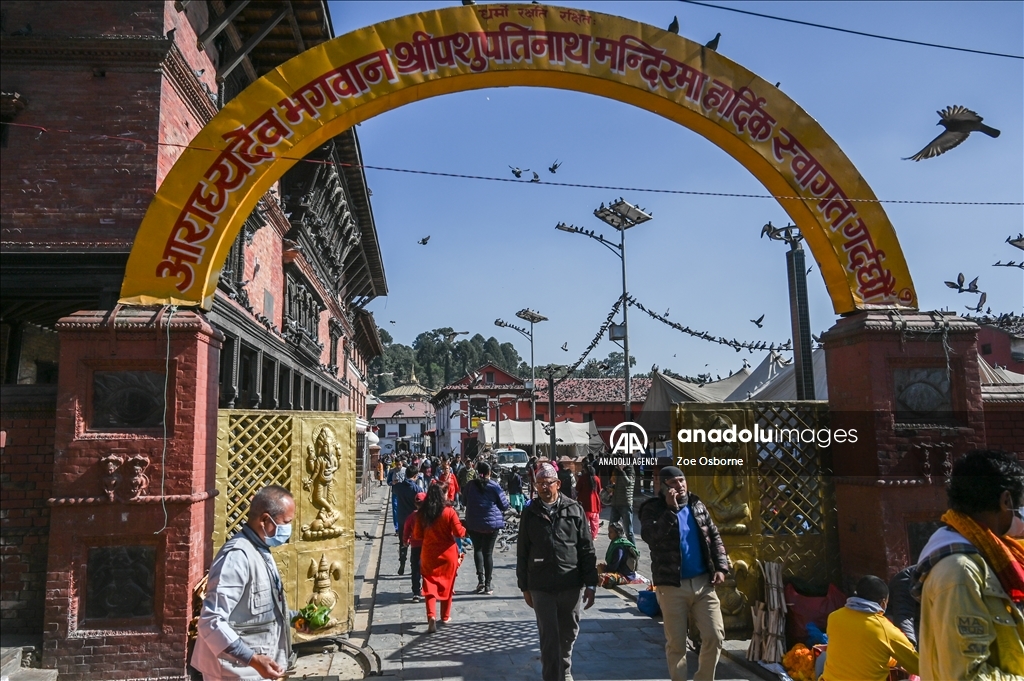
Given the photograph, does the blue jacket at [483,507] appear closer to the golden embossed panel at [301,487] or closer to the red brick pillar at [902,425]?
the golden embossed panel at [301,487]

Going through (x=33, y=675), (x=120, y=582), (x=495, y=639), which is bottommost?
(x=495, y=639)

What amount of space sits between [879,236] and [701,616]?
4504 mm

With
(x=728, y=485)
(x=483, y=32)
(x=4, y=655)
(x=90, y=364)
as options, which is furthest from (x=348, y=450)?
(x=483, y=32)

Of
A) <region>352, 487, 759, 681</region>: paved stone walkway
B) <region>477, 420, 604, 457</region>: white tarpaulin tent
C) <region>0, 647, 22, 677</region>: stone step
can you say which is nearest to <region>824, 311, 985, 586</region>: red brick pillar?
<region>352, 487, 759, 681</region>: paved stone walkway

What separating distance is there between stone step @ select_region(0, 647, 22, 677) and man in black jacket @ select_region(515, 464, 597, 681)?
4.16 metres

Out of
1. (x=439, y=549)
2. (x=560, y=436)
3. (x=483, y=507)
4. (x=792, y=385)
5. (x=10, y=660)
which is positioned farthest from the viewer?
(x=560, y=436)

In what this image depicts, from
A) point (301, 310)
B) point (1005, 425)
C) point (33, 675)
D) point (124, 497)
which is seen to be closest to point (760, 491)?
point (1005, 425)

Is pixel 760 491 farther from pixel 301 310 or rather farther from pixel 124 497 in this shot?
pixel 301 310

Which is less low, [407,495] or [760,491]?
[760,491]

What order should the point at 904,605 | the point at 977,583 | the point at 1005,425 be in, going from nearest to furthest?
1. the point at 977,583
2. the point at 904,605
3. the point at 1005,425

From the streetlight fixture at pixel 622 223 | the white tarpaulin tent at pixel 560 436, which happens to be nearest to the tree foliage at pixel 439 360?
the white tarpaulin tent at pixel 560 436

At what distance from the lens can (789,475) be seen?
7.59 m

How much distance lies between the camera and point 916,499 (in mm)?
7145

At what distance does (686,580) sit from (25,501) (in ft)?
19.0
